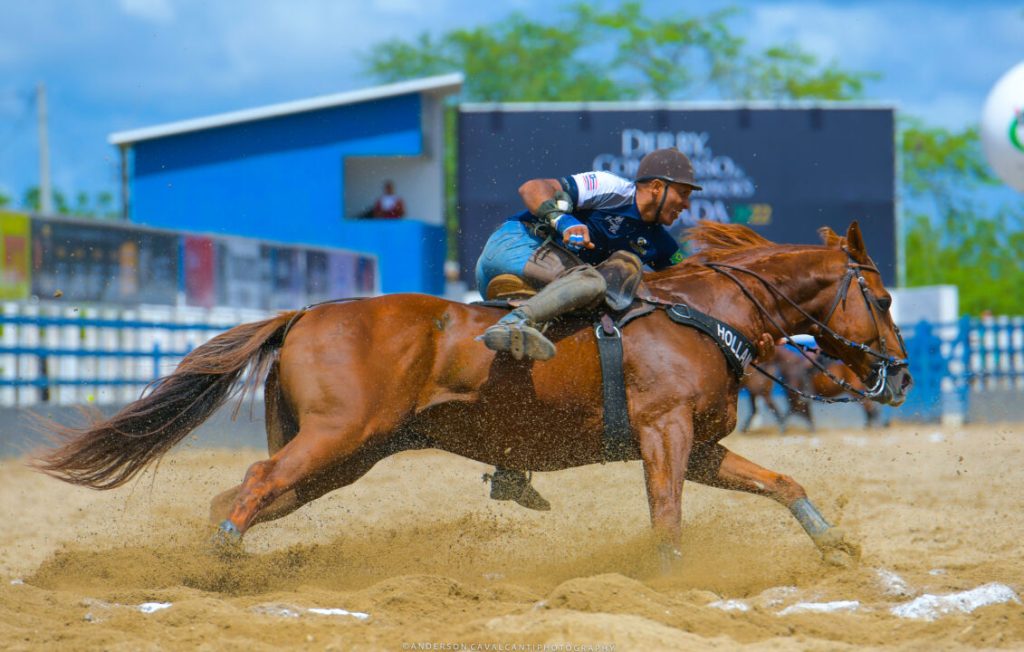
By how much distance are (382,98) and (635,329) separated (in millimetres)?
18491

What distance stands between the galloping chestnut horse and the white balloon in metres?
11.9

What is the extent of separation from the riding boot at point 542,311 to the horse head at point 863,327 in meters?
1.37

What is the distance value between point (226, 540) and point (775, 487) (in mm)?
2661

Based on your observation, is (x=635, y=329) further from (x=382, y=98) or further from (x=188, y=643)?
(x=382, y=98)

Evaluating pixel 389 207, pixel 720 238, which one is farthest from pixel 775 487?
pixel 389 207

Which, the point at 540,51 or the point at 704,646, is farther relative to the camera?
the point at 540,51

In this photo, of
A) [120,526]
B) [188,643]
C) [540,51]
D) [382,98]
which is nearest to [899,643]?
[188,643]

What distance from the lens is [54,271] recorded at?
489 inches

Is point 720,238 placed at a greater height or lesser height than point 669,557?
greater

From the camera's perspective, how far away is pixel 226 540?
529 centimetres

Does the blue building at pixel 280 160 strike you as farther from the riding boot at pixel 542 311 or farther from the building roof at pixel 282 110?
the riding boot at pixel 542 311

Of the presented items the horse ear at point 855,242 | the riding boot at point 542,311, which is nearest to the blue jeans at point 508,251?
the riding boot at point 542,311

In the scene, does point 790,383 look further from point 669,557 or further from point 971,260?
point 971,260

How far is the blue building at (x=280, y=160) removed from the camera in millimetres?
23062
